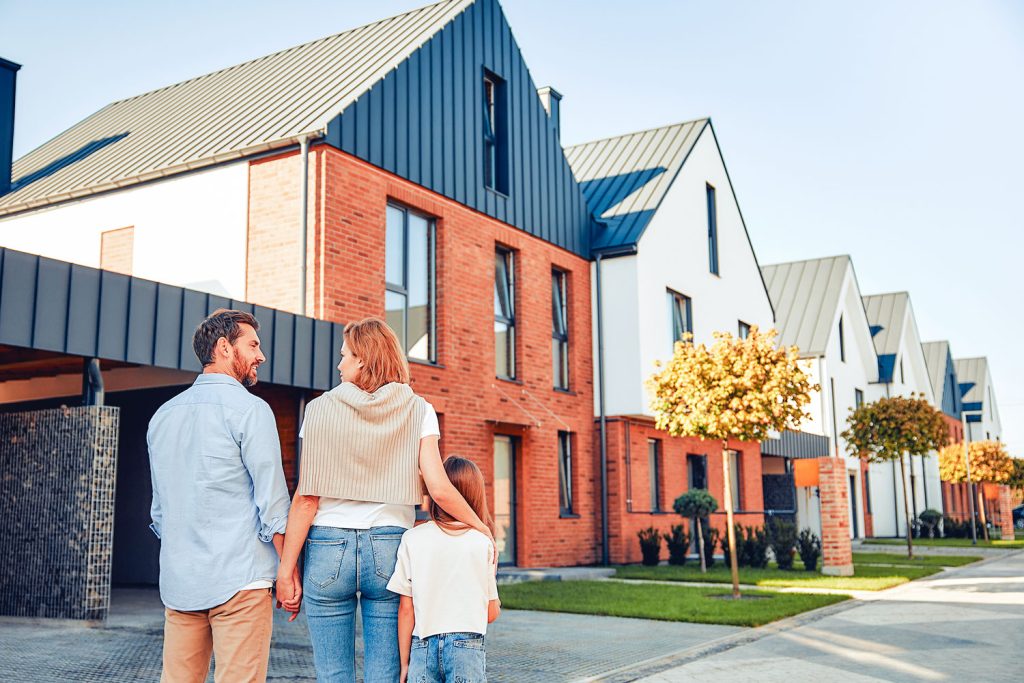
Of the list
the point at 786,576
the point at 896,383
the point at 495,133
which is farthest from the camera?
the point at 896,383

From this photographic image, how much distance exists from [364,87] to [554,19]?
9.40 ft

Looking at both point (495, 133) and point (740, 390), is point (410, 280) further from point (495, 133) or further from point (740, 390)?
point (740, 390)

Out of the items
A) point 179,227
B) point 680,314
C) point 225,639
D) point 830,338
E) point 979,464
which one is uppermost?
point 830,338

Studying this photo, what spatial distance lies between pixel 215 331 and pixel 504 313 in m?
12.7

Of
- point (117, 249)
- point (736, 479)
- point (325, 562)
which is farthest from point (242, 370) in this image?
point (736, 479)

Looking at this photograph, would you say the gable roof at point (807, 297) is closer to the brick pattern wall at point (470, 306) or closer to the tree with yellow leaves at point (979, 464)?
the tree with yellow leaves at point (979, 464)

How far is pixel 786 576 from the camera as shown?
51.6 feet

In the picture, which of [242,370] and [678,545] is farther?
[678,545]

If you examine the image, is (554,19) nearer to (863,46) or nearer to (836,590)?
(863,46)

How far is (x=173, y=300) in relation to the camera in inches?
357

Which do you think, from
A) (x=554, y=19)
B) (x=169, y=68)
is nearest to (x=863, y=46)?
(x=554, y=19)

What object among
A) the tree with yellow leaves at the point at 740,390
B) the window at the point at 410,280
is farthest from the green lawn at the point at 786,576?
the window at the point at 410,280

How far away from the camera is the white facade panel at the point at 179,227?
1273 centimetres

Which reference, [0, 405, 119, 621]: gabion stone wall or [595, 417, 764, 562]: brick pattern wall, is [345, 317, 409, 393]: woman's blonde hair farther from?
[595, 417, 764, 562]: brick pattern wall
